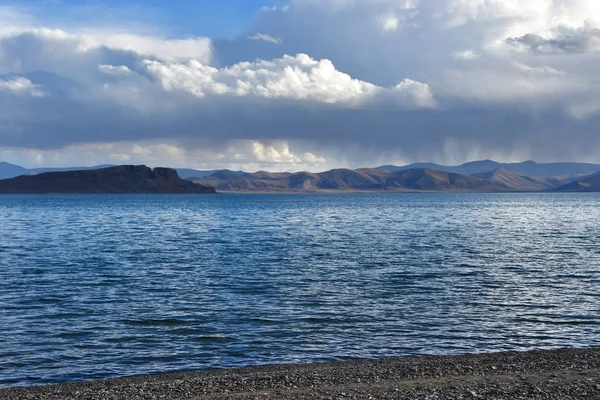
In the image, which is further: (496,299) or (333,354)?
(496,299)

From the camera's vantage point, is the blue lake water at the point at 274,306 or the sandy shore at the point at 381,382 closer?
the sandy shore at the point at 381,382

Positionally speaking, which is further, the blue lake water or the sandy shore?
the blue lake water

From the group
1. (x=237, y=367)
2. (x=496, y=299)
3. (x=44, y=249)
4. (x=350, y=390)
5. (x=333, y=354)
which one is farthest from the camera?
(x=44, y=249)

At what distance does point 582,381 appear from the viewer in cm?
1703

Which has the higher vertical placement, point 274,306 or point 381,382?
point 381,382

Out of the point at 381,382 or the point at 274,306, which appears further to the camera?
the point at 274,306

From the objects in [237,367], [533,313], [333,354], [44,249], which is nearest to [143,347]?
[237,367]

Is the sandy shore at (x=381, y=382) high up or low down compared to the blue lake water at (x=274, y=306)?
up

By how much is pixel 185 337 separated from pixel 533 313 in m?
16.5

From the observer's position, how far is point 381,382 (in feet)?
57.8

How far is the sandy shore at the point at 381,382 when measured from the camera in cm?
1606

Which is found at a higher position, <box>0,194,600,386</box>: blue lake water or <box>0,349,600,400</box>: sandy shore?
<box>0,349,600,400</box>: sandy shore

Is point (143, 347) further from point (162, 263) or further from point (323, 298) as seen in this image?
point (162, 263)

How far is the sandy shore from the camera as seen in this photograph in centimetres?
1606
